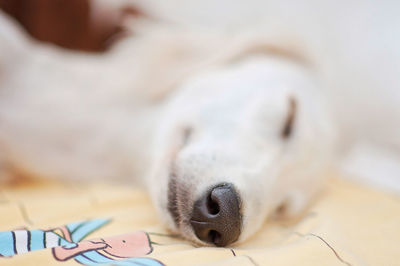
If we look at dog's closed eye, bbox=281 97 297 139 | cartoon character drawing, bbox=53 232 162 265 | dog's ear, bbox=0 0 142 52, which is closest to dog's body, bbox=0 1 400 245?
dog's closed eye, bbox=281 97 297 139

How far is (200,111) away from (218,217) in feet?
1.57

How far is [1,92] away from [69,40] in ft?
2.31

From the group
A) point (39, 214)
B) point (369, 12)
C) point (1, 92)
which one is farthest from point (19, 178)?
point (369, 12)

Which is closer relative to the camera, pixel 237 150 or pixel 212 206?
pixel 212 206

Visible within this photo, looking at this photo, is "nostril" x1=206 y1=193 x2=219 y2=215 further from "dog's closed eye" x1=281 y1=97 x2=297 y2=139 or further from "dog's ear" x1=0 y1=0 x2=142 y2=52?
"dog's ear" x1=0 y1=0 x2=142 y2=52

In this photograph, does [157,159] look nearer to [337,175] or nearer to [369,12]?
[337,175]

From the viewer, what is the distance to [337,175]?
187cm

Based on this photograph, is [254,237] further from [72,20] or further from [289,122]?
[72,20]

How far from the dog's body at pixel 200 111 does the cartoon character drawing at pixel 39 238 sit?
0.75 ft

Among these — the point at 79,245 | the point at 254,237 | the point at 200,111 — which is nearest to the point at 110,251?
the point at 79,245

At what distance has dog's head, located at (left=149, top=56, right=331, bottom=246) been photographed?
3.27 ft

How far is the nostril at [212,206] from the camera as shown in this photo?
3.14ft

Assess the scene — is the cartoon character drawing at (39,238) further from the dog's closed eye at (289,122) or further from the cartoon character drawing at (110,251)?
the dog's closed eye at (289,122)

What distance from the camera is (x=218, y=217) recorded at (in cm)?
94
